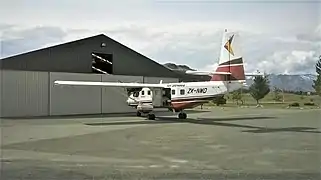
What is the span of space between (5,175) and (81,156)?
2.16 metres

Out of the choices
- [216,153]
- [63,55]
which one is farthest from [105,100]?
[216,153]

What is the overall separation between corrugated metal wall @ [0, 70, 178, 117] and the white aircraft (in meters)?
2.69

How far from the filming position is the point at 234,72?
18.5 m

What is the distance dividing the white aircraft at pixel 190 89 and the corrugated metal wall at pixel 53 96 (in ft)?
8.84

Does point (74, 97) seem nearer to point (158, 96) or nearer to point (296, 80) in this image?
point (158, 96)

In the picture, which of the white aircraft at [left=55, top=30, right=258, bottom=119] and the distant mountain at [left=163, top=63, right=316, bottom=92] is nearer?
the distant mountain at [left=163, top=63, right=316, bottom=92]

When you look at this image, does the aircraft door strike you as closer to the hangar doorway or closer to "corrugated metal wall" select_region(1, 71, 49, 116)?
"corrugated metal wall" select_region(1, 71, 49, 116)

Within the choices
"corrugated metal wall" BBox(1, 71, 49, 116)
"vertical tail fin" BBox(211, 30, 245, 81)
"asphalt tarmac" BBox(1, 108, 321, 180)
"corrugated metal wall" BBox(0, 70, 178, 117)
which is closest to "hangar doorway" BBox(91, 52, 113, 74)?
"corrugated metal wall" BBox(0, 70, 178, 117)

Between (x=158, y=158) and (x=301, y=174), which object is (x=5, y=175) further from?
(x=301, y=174)

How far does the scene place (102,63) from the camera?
2783cm

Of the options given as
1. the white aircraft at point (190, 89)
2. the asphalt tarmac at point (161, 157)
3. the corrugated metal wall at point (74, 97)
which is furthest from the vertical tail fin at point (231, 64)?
the corrugated metal wall at point (74, 97)

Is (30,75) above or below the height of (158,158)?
above

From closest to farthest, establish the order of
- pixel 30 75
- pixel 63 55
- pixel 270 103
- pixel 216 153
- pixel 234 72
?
pixel 216 153 < pixel 234 72 < pixel 30 75 < pixel 63 55 < pixel 270 103

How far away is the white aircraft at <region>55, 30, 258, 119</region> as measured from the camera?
59.9 ft
